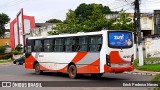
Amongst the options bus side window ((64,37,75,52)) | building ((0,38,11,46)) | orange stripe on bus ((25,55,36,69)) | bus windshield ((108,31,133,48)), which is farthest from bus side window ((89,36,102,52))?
building ((0,38,11,46))

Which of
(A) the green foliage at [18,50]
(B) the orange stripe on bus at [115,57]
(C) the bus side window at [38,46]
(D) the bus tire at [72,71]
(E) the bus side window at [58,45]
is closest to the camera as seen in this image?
(B) the orange stripe on bus at [115,57]

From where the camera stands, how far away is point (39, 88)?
16.3 meters

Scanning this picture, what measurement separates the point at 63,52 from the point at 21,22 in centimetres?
5006

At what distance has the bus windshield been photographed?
61.8 ft

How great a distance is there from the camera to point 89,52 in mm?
19688

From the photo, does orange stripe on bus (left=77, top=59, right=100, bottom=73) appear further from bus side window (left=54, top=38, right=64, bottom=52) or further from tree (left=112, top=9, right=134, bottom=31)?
tree (left=112, top=9, right=134, bottom=31)

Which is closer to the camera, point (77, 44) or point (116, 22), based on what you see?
point (77, 44)

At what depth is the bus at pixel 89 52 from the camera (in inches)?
737

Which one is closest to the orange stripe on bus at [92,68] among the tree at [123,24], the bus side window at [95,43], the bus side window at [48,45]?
the bus side window at [95,43]

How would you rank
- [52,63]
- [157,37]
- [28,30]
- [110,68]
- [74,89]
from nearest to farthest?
1. [74,89]
2. [110,68]
3. [52,63]
4. [157,37]
5. [28,30]

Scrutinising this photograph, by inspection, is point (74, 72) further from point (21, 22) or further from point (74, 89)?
point (21, 22)

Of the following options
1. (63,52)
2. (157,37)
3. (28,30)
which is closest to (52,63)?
(63,52)

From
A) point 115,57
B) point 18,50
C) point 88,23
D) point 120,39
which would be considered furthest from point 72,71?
point 18,50

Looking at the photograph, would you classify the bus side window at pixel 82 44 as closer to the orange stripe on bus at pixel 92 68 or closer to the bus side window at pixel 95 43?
the bus side window at pixel 95 43
